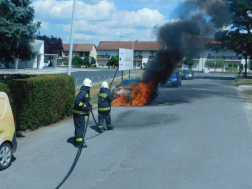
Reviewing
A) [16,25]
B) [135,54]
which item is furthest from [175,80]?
[135,54]

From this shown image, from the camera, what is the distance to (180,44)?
1600cm

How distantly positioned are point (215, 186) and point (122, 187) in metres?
1.60

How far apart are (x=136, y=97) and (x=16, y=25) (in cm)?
824

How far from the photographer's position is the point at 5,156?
5.79 metres

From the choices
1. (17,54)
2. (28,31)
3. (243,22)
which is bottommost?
(17,54)

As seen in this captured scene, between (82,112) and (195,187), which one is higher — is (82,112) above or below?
above

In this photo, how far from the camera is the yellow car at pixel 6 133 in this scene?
18.8 ft

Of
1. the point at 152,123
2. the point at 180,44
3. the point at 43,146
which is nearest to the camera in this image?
the point at 43,146

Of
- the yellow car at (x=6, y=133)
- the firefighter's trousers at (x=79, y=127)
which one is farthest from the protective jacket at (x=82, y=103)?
the yellow car at (x=6, y=133)

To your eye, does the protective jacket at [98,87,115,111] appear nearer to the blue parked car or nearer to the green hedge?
the green hedge

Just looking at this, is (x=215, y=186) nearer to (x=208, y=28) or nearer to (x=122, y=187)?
(x=122, y=187)

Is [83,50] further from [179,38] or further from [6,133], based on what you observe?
[6,133]

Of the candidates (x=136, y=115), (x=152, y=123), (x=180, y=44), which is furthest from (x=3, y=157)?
(x=180, y=44)

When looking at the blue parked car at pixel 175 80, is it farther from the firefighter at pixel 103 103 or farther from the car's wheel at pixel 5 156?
the car's wheel at pixel 5 156
